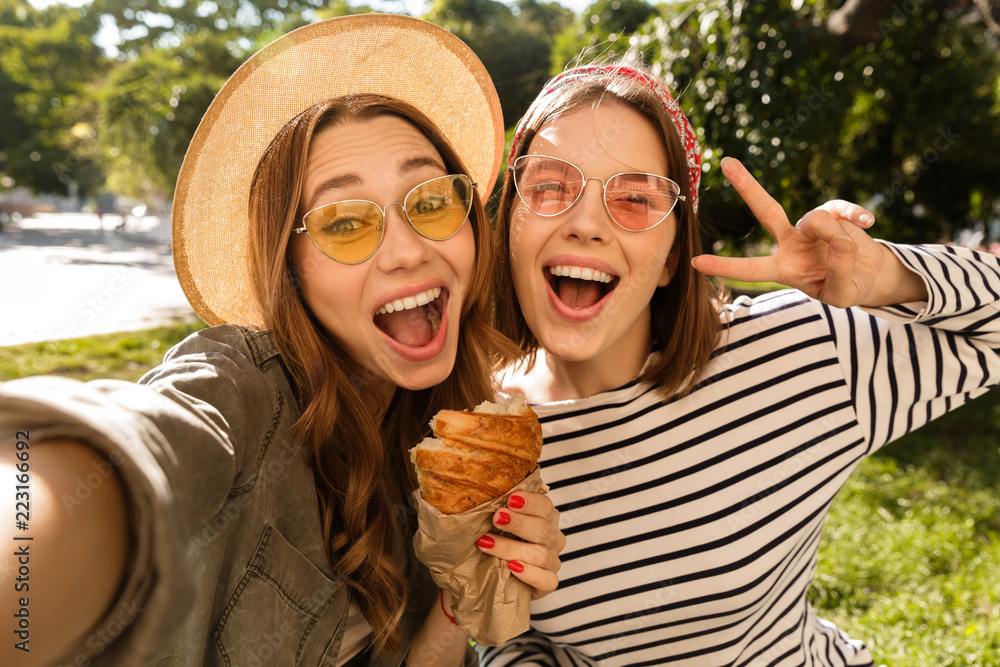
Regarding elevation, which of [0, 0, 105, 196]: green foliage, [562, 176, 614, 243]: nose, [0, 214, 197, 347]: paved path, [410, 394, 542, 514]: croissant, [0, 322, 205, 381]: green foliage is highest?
[0, 0, 105, 196]: green foliage

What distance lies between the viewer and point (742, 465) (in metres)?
2.00

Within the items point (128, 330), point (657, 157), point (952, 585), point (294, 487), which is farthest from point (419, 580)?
point (128, 330)

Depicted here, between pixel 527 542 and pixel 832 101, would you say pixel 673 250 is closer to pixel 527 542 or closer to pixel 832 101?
pixel 527 542

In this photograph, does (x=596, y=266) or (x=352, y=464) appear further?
(x=596, y=266)

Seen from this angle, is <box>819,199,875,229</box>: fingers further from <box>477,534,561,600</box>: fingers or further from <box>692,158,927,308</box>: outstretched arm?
<box>477,534,561,600</box>: fingers

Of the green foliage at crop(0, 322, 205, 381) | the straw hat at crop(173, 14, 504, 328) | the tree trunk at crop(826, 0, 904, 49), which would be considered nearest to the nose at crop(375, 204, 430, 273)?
the straw hat at crop(173, 14, 504, 328)

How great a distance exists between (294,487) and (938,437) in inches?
270

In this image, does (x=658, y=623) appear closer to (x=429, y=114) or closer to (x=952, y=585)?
(x=429, y=114)

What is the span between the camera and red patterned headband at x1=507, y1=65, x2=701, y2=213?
6.95 ft

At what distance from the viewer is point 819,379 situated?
203 centimetres

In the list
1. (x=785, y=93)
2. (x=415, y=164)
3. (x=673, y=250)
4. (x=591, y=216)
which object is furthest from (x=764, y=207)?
(x=785, y=93)

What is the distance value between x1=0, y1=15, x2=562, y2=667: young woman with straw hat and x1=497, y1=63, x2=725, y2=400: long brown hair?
→ 0.23m

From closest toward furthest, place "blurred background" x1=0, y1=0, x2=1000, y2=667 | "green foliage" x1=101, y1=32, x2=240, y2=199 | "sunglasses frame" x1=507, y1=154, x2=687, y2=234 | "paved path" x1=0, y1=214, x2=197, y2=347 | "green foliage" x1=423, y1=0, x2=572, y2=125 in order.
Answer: "sunglasses frame" x1=507, y1=154, x2=687, y2=234, "blurred background" x1=0, y1=0, x2=1000, y2=667, "paved path" x1=0, y1=214, x2=197, y2=347, "green foliage" x1=101, y1=32, x2=240, y2=199, "green foliage" x1=423, y1=0, x2=572, y2=125

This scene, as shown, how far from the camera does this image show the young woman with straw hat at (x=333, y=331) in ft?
4.96
